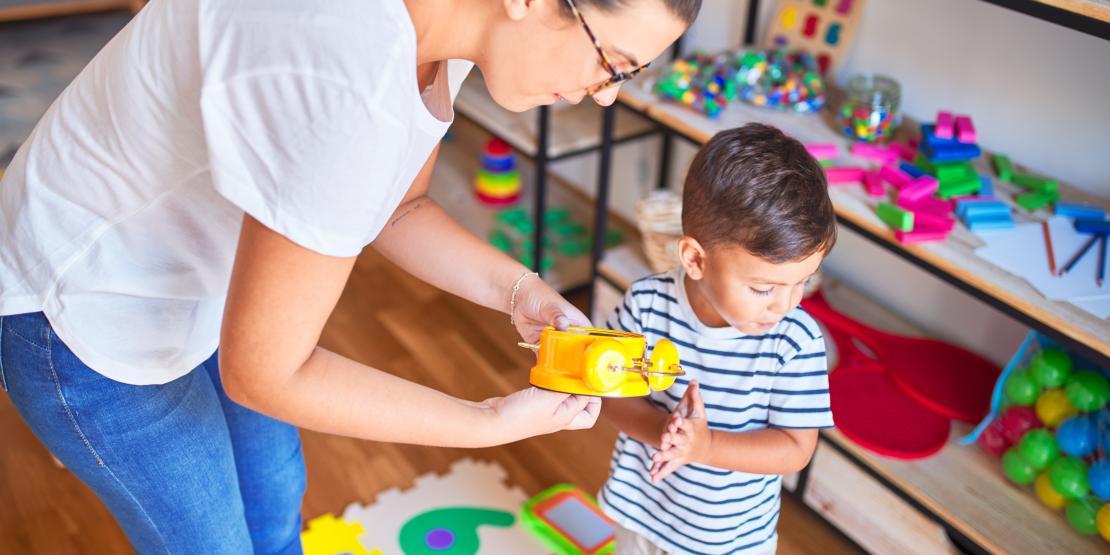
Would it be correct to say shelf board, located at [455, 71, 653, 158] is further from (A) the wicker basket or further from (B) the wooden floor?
(B) the wooden floor

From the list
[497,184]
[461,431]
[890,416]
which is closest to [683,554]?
[461,431]

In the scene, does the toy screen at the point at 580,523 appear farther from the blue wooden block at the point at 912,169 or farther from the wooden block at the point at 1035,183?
the wooden block at the point at 1035,183

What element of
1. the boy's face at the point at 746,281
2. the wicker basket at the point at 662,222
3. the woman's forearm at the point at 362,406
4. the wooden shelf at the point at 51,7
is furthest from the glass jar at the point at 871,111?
the wooden shelf at the point at 51,7

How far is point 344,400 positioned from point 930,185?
1.15 meters

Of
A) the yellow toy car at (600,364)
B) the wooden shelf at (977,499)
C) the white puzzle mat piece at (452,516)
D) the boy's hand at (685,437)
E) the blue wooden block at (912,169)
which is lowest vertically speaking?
the white puzzle mat piece at (452,516)

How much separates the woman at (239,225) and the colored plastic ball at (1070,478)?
0.89 metres

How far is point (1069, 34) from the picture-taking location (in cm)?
161

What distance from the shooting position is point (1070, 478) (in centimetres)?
147

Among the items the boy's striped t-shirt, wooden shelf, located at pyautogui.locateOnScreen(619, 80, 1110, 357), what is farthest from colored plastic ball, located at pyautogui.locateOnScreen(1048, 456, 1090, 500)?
the boy's striped t-shirt

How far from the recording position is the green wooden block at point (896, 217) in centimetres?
150

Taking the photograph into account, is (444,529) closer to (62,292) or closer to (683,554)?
(683,554)

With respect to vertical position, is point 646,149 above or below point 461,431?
below

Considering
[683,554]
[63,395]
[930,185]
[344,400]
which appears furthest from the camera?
[930,185]

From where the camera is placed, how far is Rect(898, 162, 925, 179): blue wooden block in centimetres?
165
